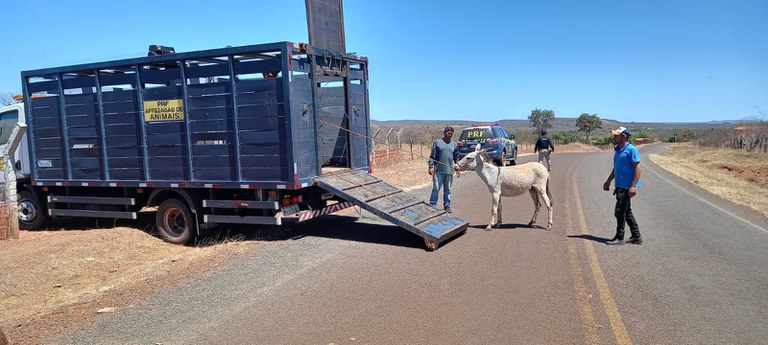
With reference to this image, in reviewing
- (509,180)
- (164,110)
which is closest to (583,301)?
(509,180)

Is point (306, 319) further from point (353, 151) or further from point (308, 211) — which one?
point (353, 151)

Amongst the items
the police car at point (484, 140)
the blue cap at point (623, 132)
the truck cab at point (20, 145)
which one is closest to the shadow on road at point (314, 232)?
the truck cab at point (20, 145)

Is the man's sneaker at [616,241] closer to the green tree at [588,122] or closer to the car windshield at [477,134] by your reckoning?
the car windshield at [477,134]

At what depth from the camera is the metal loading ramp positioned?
8.41 meters

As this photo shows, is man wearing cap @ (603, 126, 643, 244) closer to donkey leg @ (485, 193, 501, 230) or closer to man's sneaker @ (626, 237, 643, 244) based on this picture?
man's sneaker @ (626, 237, 643, 244)

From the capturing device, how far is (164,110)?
9.77 m

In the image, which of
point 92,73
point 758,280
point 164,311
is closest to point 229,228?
point 92,73

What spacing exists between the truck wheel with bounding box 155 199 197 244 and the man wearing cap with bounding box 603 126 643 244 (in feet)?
23.8

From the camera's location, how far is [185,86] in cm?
948

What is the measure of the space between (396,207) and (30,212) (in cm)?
878

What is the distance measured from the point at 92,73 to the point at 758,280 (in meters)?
11.2

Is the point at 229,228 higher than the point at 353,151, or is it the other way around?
the point at 353,151

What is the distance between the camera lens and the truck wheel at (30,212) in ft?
40.0

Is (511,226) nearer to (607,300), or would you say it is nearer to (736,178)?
(607,300)
